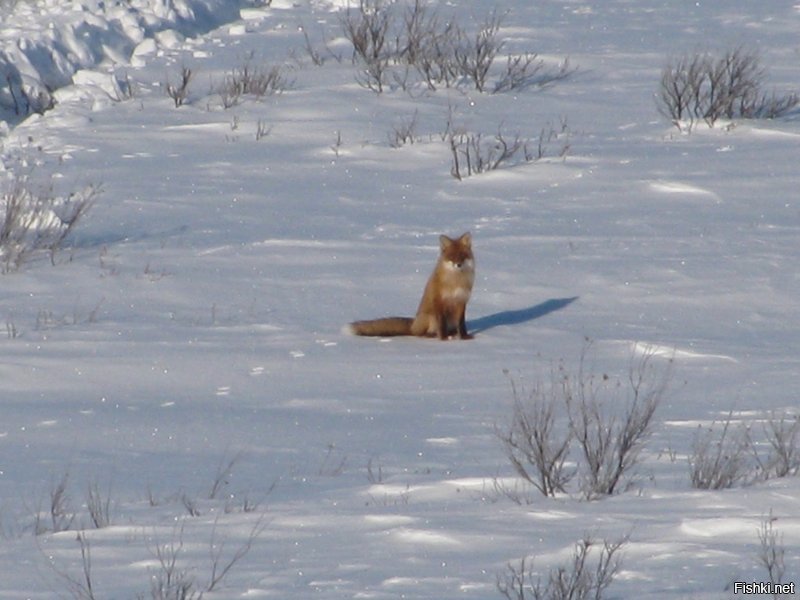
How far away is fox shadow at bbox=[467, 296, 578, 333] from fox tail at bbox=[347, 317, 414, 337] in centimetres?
52

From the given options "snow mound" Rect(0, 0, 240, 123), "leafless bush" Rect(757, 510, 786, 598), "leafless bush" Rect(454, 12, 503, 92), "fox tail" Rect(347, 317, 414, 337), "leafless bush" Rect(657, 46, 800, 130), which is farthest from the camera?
"snow mound" Rect(0, 0, 240, 123)

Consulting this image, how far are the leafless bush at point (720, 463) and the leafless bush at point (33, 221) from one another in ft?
18.8

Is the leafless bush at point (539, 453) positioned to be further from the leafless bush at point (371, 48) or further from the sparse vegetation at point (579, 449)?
the leafless bush at point (371, 48)

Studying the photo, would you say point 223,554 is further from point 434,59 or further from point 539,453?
point 434,59

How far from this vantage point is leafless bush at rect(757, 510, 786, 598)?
4.05 metres

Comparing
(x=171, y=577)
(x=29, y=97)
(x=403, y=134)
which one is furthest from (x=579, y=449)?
Answer: (x=29, y=97)

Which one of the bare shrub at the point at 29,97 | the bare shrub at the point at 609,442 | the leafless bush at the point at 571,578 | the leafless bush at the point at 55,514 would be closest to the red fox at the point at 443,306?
the bare shrub at the point at 609,442

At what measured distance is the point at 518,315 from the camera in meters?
9.61

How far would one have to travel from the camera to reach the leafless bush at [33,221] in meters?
10.5

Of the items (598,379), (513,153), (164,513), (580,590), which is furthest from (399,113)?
(580,590)

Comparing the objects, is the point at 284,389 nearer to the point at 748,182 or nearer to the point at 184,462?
the point at 184,462

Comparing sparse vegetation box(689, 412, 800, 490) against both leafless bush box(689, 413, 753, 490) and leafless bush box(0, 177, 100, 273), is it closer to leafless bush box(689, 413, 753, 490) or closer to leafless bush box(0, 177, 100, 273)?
leafless bush box(689, 413, 753, 490)

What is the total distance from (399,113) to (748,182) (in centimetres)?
406

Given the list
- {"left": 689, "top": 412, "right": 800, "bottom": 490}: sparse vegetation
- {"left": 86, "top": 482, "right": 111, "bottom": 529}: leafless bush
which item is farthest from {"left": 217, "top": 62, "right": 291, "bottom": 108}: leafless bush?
{"left": 86, "top": 482, "right": 111, "bottom": 529}: leafless bush
